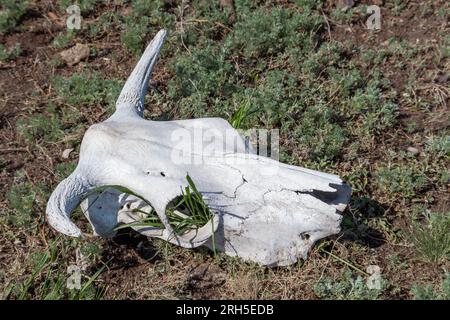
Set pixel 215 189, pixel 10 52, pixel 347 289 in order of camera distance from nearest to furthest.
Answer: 1. pixel 215 189
2. pixel 347 289
3. pixel 10 52

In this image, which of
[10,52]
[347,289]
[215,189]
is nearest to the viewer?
[215,189]

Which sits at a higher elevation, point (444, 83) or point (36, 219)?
point (444, 83)

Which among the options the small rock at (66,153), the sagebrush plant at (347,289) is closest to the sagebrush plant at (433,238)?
the sagebrush plant at (347,289)

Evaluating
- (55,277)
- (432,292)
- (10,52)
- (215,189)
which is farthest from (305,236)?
(10,52)

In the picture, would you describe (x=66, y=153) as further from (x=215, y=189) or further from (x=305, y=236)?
(x=305, y=236)

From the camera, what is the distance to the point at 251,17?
6203mm

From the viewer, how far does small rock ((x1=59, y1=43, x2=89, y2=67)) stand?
6195 millimetres

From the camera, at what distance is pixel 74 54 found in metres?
6.23

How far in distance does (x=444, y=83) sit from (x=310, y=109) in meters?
1.19

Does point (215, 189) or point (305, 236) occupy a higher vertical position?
point (215, 189)

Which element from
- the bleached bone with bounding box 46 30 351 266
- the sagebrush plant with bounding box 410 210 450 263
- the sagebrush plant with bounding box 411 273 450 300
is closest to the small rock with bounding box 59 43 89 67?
the bleached bone with bounding box 46 30 351 266

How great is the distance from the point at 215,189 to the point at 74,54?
245 cm
